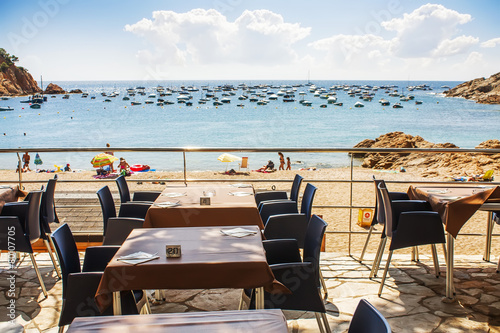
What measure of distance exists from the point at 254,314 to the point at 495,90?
90.5 metres

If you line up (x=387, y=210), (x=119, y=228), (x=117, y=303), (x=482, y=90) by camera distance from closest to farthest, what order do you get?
(x=117, y=303) → (x=387, y=210) → (x=119, y=228) → (x=482, y=90)

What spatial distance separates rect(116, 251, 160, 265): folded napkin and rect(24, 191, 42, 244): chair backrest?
5.97ft

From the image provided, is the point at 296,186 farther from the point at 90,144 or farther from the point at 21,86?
the point at 21,86

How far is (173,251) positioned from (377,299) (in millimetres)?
2201

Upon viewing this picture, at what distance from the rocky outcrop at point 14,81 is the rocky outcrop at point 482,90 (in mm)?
83583

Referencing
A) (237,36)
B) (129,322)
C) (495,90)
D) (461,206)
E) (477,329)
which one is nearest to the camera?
(129,322)

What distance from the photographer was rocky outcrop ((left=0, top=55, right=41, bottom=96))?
8381 centimetres

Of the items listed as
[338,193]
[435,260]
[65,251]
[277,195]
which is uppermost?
[65,251]

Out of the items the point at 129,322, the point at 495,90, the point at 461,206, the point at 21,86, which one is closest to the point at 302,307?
the point at 129,322

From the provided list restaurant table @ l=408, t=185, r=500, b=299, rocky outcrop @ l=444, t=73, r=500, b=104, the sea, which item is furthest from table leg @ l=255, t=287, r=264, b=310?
rocky outcrop @ l=444, t=73, r=500, b=104

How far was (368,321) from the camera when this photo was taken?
202cm

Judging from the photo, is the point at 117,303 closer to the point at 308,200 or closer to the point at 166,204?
the point at 166,204

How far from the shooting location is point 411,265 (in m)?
5.14

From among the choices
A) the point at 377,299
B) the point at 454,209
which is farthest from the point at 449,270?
the point at 377,299
